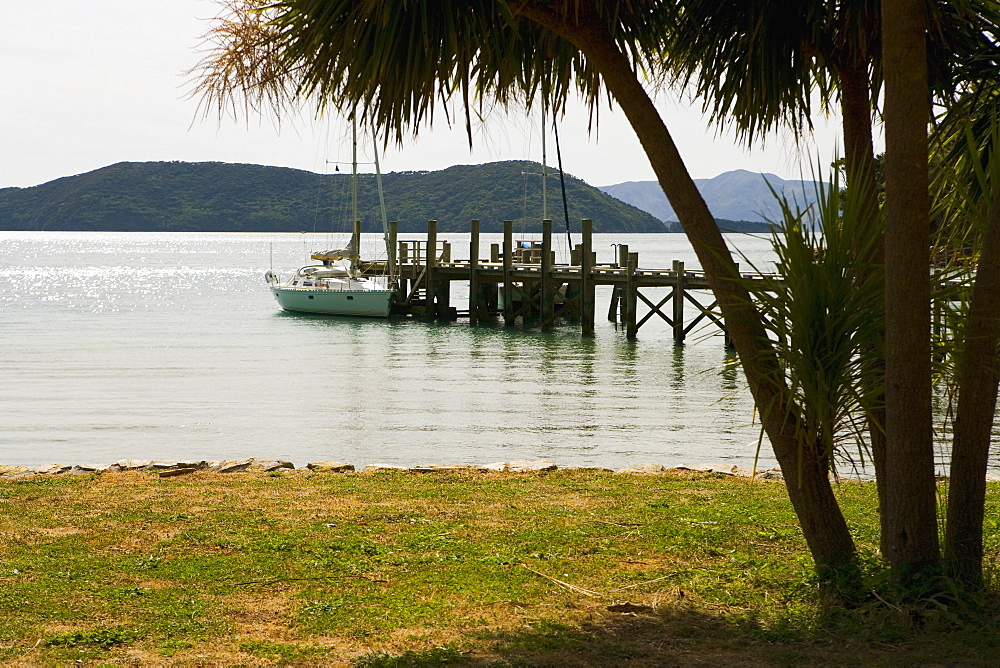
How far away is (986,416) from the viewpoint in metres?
4.29

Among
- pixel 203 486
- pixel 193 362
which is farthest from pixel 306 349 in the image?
pixel 203 486

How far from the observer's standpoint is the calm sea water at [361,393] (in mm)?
13812

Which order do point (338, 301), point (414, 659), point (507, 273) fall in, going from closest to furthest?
point (414, 659) → point (507, 273) → point (338, 301)

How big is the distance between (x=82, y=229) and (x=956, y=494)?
165019 mm

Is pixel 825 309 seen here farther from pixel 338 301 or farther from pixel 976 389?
pixel 338 301

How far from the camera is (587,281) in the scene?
3181 cm

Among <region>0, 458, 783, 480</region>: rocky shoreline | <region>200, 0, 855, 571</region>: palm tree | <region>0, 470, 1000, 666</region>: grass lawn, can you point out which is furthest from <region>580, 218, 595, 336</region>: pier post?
<region>200, 0, 855, 571</region>: palm tree

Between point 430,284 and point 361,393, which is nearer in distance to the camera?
point 361,393

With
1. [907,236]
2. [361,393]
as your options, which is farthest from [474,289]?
[907,236]

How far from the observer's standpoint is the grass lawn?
154 inches

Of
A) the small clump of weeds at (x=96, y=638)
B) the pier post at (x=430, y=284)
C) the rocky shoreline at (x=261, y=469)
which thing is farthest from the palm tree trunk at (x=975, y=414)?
the pier post at (x=430, y=284)

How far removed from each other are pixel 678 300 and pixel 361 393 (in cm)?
1170

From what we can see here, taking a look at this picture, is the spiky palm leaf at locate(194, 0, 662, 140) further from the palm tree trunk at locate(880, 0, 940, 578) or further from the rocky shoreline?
the rocky shoreline

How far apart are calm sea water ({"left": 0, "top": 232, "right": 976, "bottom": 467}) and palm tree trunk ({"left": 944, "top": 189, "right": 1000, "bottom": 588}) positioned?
3.69 feet
